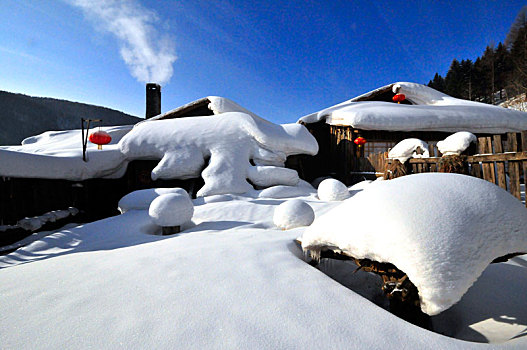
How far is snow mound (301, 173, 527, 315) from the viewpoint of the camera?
1.21 m

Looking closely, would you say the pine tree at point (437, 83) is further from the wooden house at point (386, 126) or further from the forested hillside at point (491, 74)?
the wooden house at point (386, 126)

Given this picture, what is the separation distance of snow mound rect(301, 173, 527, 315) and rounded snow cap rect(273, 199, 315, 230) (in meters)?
1.83

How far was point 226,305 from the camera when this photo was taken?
4.69 ft

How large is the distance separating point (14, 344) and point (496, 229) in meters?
2.92

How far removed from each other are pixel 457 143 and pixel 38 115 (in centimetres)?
2769

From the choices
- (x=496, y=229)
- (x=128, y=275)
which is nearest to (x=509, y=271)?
(x=496, y=229)

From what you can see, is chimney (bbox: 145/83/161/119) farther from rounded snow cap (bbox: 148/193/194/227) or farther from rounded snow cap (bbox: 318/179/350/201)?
rounded snow cap (bbox: 318/179/350/201)

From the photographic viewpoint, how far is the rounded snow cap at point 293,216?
356 centimetres

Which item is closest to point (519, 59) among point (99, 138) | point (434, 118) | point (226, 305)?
point (434, 118)

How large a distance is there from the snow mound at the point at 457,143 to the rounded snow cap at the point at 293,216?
7.42 feet

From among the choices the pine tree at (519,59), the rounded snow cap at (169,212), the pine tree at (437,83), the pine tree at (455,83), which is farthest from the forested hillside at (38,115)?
the pine tree at (437,83)

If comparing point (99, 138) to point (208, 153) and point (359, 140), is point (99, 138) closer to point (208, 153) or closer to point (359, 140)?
point (208, 153)

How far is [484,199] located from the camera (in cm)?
144

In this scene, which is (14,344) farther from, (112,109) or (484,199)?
(112,109)
